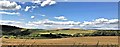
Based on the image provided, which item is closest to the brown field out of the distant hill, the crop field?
the crop field

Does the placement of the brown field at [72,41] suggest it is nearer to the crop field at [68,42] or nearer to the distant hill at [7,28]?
the crop field at [68,42]

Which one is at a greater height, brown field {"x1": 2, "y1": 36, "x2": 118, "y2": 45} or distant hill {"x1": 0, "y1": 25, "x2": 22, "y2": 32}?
distant hill {"x1": 0, "y1": 25, "x2": 22, "y2": 32}

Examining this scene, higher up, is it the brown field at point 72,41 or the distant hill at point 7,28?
the distant hill at point 7,28

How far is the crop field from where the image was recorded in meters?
5.41

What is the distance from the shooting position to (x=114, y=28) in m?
5.33

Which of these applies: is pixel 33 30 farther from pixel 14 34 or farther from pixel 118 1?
pixel 118 1

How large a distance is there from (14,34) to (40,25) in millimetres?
444

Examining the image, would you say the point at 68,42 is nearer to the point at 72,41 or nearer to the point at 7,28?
the point at 72,41

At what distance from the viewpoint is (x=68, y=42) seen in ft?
17.9

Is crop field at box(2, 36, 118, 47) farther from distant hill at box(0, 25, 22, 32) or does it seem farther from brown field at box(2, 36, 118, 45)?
distant hill at box(0, 25, 22, 32)

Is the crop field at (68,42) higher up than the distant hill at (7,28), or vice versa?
the distant hill at (7,28)

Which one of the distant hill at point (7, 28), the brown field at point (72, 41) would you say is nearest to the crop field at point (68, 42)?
the brown field at point (72, 41)

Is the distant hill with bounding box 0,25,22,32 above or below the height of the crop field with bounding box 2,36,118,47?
above

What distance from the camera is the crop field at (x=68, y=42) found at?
541cm
